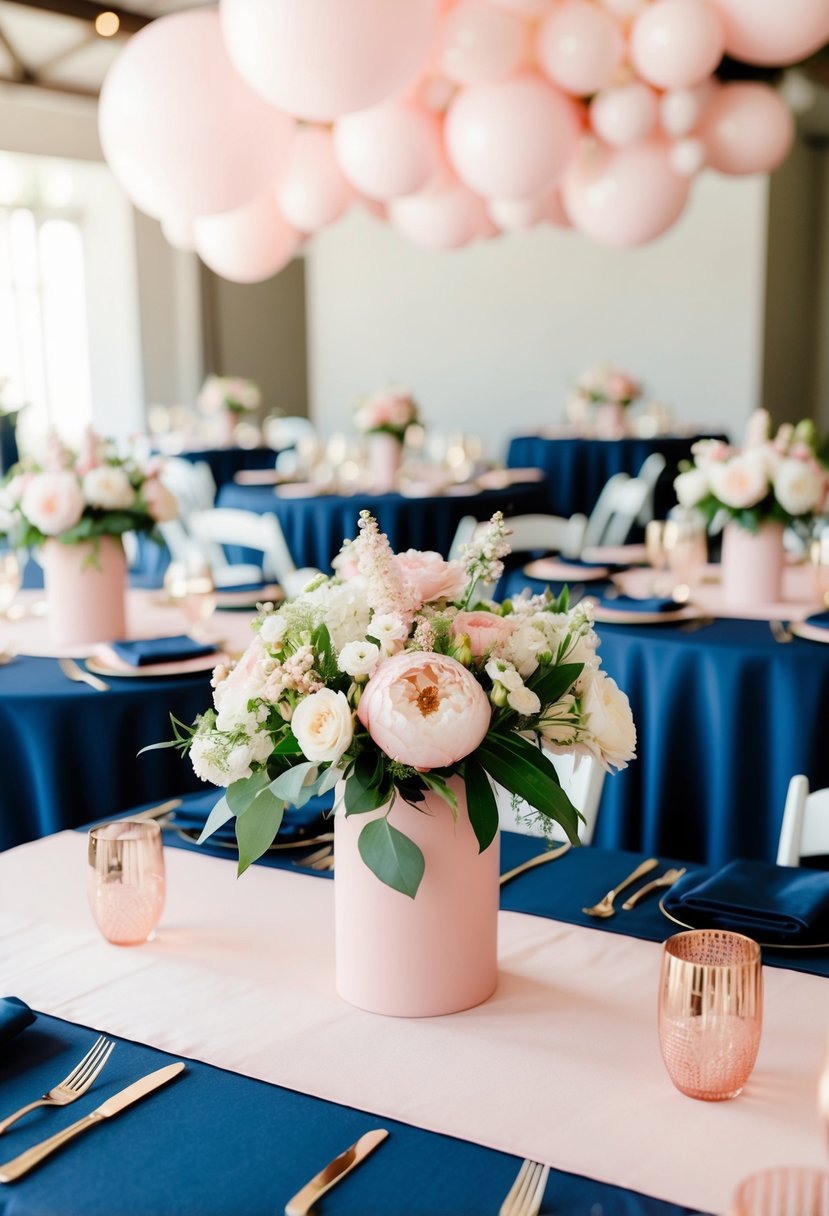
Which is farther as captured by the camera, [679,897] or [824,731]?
[824,731]

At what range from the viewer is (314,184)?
5.14 metres

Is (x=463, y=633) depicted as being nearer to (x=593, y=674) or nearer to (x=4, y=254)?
(x=593, y=674)

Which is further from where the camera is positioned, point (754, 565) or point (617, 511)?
point (617, 511)

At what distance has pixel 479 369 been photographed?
43.0 feet

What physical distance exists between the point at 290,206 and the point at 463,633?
14.1 ft

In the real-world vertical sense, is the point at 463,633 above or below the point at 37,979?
above

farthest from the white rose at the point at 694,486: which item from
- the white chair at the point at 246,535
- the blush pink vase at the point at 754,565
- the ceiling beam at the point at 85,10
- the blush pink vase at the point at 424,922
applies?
the ceiling beam at the point at 85,10

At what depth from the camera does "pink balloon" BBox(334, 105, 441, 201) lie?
4508 mm

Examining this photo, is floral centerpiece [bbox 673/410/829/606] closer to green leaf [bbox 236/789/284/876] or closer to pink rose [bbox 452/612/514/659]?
pink rose [bbox 452/612/514/659]

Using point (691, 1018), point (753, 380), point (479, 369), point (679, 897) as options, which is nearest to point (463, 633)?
point (691, 1018)

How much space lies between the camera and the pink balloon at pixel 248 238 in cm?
531

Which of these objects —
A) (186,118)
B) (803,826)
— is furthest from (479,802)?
(186,118)

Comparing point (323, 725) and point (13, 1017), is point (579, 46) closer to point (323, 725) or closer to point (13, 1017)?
point (323, 725)

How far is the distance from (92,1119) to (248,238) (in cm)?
465
